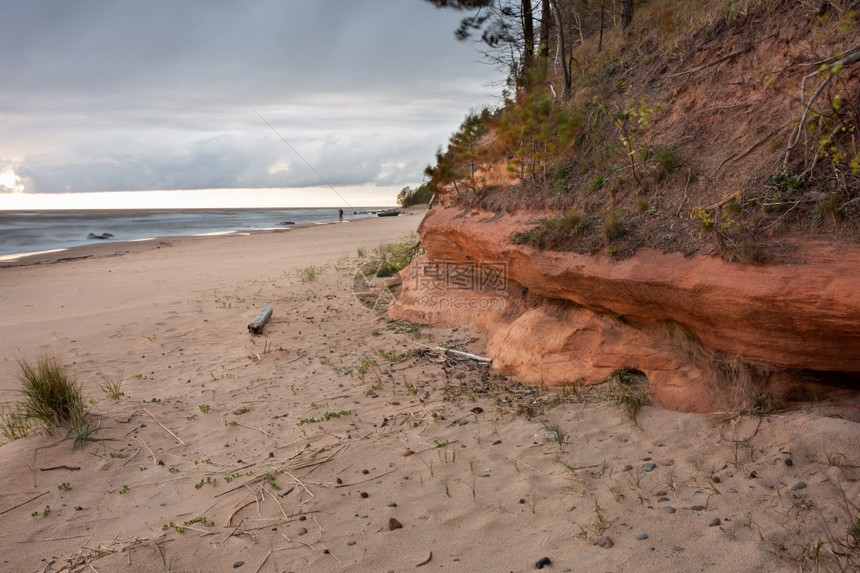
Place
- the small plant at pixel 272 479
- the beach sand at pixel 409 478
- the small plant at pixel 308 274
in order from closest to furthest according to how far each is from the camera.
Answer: the beach sand at pixel 409 478, the small plant at pixel 272 479, the small plant at pixel 308 274

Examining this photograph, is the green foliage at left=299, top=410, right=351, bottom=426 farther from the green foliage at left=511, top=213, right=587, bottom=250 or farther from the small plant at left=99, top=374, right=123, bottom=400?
the green foliage at left=511, top=213, right=587, bottom=250

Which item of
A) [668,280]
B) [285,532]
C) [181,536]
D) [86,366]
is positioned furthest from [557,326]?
[86,366]

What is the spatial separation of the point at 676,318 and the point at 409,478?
2497 mm

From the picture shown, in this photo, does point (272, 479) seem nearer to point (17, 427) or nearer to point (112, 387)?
point (17, 427)

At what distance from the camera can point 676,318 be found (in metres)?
4.54

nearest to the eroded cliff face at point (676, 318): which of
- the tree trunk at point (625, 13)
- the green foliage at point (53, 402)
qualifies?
the tree trunk at point (625, 13)

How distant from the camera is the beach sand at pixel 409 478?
3.19m

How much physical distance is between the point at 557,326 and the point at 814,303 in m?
2.48

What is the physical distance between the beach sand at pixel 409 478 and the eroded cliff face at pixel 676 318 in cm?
28

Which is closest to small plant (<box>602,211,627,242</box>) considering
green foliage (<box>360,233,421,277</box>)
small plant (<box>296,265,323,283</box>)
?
green foliage (<box>360,233,421,277</box>)

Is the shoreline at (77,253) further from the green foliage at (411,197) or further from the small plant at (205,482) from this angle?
the green foliage at (411,197)

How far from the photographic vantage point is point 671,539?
10.3 ft

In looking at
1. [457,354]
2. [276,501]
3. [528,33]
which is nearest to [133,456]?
[276,501]

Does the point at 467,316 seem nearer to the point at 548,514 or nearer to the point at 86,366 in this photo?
the point at 548,514
